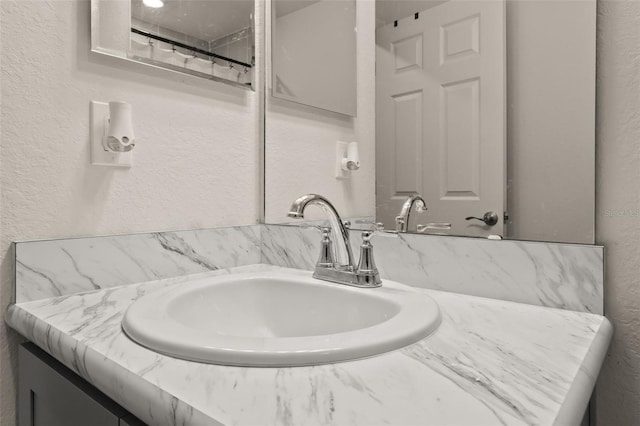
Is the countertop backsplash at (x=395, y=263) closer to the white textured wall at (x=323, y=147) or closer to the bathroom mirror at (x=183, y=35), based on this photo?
the white textured wall at (x=323, y=147)

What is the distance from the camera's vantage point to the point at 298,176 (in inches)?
45.7

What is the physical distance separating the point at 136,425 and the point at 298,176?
2.56 feet

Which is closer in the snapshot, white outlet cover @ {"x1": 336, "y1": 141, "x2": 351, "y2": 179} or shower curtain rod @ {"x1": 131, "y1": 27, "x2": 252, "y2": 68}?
shower curtain rod @ {"x1": 131, "y1": 27, "x2": 252, "y2": 68}

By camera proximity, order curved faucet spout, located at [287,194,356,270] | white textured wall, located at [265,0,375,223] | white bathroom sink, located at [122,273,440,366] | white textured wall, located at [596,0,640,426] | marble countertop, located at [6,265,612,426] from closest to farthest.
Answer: marble countertop, located at [6,265,612,426], white bathroom sink, located at [122,273,440,366], white textured wall, located at [596,0,640,426], curved faucet spout, located at [287,194,356,270], white textured wall, located at [265,0,375,223]

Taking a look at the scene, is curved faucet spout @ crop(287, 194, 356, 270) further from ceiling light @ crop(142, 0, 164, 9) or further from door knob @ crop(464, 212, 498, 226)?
ceiling light @ crop(142, 0, 164, 9)

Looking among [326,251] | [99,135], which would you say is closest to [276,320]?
[326,251]

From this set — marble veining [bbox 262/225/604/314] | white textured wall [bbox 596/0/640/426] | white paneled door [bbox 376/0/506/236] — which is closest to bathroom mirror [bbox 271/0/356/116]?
white paneled door [bbox 376/0/506/236]

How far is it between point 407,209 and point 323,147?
1.08 ft

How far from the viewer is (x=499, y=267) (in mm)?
768

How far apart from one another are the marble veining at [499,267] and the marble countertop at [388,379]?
67mm

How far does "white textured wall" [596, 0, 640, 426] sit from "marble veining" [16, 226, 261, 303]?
32.4 inches

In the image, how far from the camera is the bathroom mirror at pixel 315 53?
1098mm

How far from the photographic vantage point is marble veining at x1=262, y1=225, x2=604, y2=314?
0.69m

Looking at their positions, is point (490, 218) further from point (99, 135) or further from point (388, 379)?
point (99, 135)
